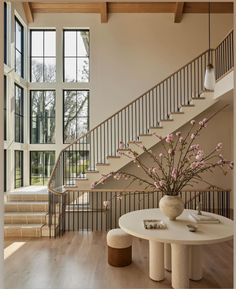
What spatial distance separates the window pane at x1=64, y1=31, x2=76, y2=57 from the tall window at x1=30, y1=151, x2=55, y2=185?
3091mm

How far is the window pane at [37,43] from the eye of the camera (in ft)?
26.5

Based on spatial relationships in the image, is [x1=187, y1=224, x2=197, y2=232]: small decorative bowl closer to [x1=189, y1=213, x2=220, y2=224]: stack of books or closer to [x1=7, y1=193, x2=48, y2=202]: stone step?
[x1=189, y1=213, x2=220, y2=224]: stack of books

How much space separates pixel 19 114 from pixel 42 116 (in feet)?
2.30

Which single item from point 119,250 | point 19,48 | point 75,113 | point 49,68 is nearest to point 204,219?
point 119,250

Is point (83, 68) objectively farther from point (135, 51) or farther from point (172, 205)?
point (172, 205)

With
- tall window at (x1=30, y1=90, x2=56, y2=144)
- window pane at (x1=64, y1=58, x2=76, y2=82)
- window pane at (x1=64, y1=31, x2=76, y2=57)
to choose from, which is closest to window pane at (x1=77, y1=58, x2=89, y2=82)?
window pane at (x1=64, y1=58, x2=76, y2=82)

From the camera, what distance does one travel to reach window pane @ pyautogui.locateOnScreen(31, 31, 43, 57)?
8.06 meters

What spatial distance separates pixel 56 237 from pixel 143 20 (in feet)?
20.8

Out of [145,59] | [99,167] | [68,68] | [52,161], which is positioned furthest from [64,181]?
[145,59]

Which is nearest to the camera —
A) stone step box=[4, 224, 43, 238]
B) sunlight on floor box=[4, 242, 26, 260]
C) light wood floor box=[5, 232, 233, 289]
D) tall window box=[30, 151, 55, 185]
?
light wood floor box=[5, 232, 233, 289]

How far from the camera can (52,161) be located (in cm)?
798

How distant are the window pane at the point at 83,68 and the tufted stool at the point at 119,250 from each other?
5.59 meters

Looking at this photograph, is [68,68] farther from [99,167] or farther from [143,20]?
[99,167]

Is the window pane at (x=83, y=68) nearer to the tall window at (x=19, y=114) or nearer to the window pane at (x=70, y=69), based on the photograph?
the window pane at (x=70, y=69)
